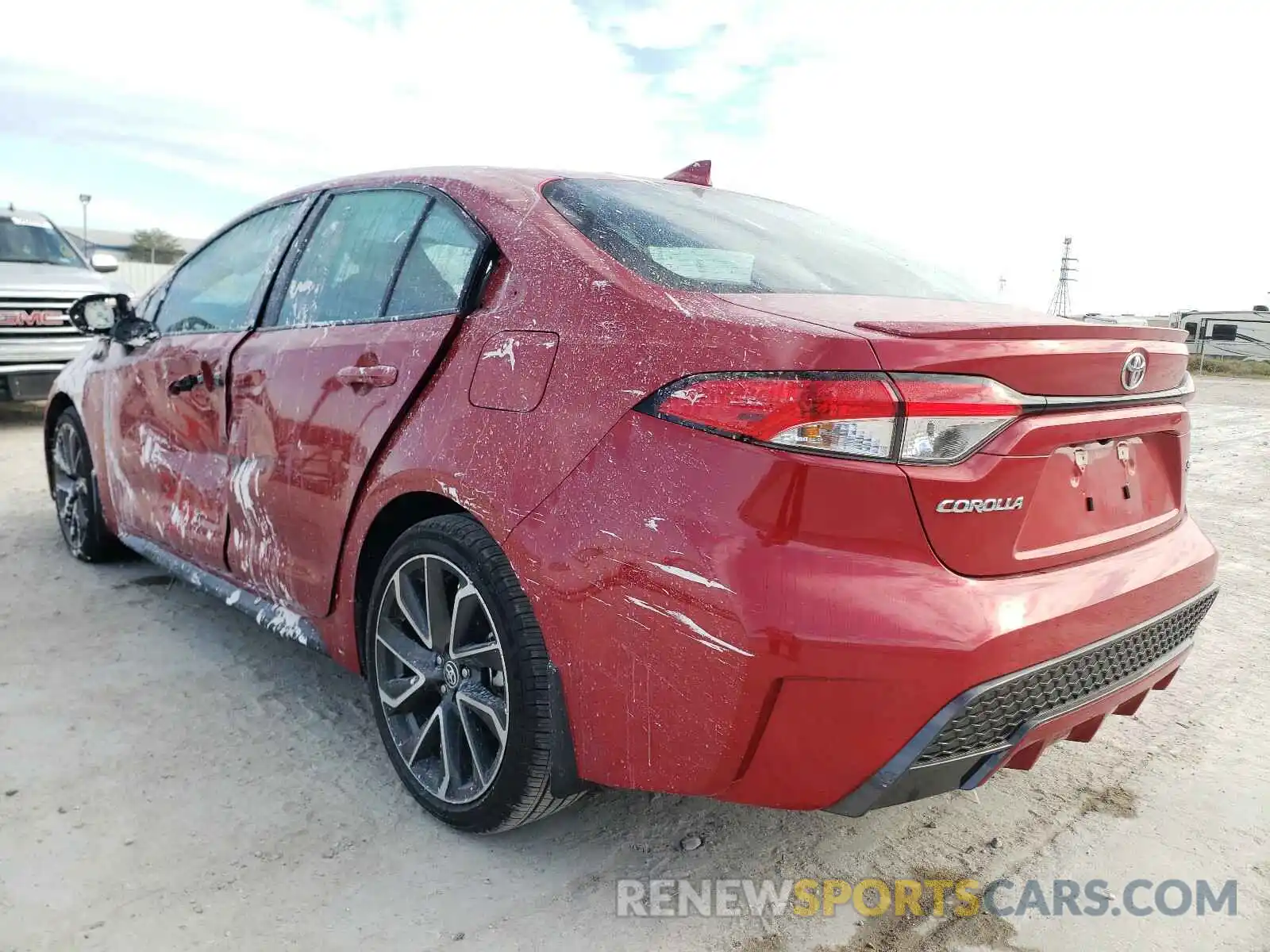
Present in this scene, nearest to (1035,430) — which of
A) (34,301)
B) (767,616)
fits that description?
(767,616)

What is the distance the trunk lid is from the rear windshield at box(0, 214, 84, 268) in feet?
31.0

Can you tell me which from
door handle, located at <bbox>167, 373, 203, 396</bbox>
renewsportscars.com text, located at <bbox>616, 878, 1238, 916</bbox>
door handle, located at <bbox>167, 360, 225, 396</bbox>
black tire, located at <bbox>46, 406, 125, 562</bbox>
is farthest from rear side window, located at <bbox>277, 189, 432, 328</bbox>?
black tire, located at <bbox>46, 406, 125, 562</bbox>

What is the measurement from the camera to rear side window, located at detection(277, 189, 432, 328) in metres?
2.61

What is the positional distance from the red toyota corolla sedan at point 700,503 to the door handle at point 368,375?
0.01 metres

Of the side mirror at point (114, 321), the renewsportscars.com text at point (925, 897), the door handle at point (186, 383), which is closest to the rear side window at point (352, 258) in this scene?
the door handle at point (186, 383)

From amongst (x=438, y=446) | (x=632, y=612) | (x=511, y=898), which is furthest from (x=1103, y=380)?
(x=511, y=898)

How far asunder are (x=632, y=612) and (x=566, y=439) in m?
0.37

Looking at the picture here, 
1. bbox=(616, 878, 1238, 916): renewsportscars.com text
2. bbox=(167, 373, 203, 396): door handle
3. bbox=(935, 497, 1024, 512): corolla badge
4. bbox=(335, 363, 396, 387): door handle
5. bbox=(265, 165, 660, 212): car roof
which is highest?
bbox=(265, 165, 660, 212): car roof

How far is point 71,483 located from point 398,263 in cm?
282

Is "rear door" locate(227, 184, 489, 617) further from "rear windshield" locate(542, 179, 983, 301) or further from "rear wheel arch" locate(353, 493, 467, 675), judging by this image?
"rear windshield" locate(542, 179, 983, 301)

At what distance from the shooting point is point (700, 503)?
1.70 meters

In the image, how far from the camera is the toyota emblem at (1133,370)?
6.50ft

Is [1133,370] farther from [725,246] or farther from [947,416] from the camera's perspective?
[725,246]

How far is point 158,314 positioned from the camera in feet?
12.5
